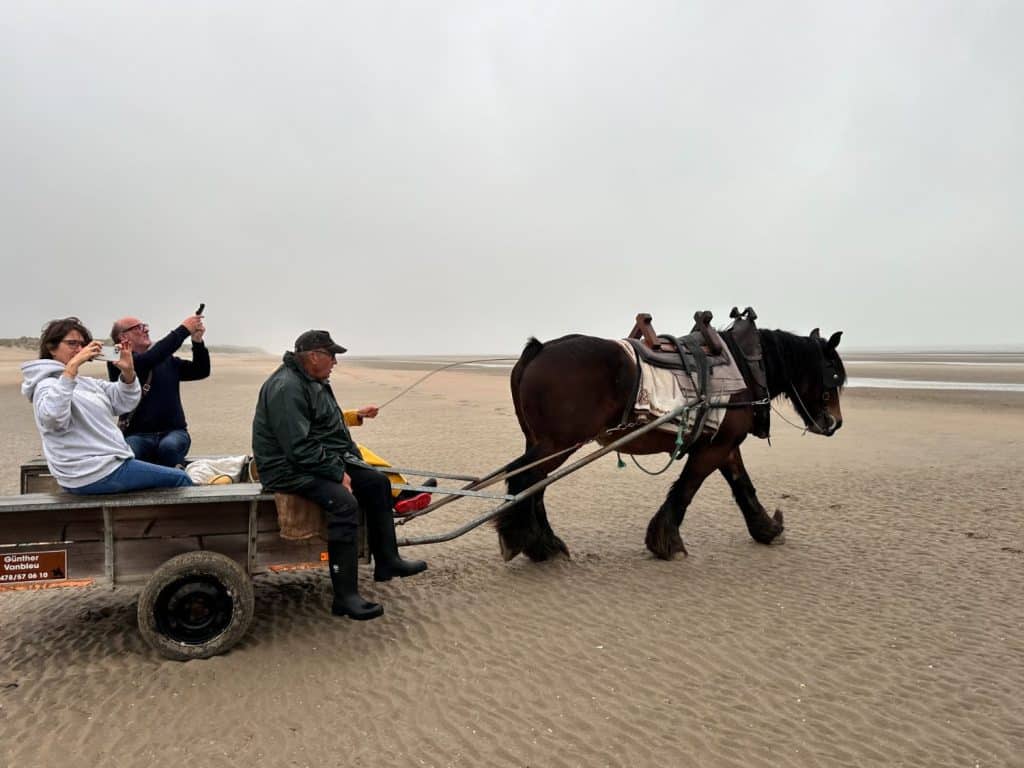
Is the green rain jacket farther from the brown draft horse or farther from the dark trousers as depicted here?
the brown draft horse

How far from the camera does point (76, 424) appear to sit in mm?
3697

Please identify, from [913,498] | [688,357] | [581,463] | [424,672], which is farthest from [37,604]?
[913,498]

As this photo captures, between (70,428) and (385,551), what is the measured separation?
1946 millimetres

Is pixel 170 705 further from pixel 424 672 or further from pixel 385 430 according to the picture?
pixel 385 430

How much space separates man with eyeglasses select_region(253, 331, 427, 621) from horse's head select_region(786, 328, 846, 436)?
14.3 ft

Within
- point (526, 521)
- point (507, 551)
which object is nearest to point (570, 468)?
point (526, 521)

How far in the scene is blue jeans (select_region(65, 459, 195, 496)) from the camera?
3648 millimetres

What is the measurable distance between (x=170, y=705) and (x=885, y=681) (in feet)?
12.8

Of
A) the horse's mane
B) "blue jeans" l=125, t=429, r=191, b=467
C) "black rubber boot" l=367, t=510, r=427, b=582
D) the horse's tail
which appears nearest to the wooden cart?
"black rubber boot" l=367, t=510, r=427, b=582

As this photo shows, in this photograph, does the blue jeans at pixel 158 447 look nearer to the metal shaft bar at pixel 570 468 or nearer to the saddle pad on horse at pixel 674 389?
the metal shaft bar at pixel 570 468

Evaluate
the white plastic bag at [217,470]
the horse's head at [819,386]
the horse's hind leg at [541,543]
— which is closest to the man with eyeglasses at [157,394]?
the white plastic bag at [217,470]

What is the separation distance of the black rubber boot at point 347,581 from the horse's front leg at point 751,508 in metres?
3.67

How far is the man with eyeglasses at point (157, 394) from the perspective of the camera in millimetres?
4648

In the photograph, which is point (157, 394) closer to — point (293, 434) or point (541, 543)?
point (293, 434)
